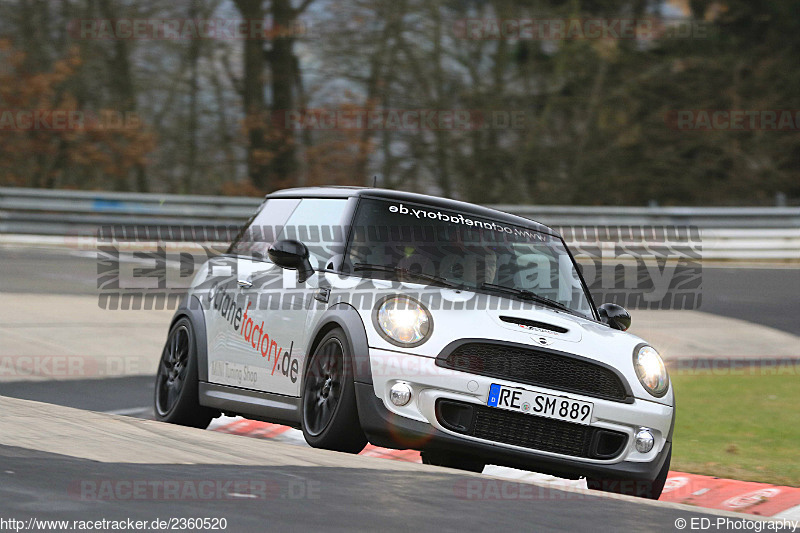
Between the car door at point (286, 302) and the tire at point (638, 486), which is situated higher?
the car door at point (286, 302)

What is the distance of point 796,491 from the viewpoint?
21.7ft

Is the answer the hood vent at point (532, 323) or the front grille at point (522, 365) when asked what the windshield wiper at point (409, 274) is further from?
the front grille at point (522, 365)

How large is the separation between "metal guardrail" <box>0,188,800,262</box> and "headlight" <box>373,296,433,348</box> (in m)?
15.0

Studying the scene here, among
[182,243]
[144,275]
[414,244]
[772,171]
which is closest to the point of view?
[414,244]

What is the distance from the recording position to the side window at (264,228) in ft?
24.7

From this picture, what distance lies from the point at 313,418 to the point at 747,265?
52.5ft

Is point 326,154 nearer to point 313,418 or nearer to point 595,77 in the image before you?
point 595,77

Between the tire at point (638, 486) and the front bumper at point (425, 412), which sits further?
the tire at point (638, 486)

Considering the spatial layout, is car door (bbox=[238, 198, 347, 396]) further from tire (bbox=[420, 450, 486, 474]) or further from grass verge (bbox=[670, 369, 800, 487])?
grass verge (bbox=[670, 369, 800, 487])

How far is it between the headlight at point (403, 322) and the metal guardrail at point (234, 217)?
1503cm

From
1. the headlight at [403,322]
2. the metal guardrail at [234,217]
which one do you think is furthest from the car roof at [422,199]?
the metal guardrail at [234,217]

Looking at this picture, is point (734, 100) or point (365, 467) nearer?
point (365, 467)

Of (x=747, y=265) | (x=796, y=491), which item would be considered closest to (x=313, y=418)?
(x=796, y=491)

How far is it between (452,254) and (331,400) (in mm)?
1187
